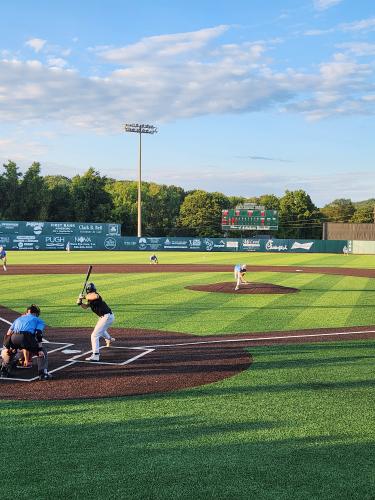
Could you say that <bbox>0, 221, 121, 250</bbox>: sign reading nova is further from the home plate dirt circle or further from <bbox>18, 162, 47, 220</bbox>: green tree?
the home plate dirt circle

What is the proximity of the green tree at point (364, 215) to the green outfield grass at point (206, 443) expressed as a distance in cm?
11982

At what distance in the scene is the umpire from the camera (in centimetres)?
1017

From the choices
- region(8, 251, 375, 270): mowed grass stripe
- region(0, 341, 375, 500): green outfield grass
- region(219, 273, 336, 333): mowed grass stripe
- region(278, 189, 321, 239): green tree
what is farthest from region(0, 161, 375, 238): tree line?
region(0, 341, 375, 500): green outfield grass

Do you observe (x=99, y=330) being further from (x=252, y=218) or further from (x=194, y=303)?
(x=252, y=218)

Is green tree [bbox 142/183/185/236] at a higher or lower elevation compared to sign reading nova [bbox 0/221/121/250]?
higher

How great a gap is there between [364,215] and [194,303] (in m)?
113

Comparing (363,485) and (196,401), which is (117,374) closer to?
(196,401)

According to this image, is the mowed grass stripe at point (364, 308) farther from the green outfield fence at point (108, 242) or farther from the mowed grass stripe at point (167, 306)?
the green outfield fence at point (108, 242)

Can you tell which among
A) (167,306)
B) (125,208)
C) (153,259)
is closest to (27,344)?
(167,306)

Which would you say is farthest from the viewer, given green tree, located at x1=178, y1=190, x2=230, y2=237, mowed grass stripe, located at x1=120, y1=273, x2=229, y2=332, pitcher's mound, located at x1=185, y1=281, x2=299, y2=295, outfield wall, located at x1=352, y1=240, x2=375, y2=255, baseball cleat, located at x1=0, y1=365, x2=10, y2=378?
green tree, located at x1=178, y1=190, x2=230, y2=237

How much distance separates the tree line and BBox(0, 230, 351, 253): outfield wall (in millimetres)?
25353

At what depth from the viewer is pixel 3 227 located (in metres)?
68.0

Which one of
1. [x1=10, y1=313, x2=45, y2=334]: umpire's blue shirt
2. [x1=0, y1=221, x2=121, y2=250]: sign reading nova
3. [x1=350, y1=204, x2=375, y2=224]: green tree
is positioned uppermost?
[x1=350, y1=204, x2=375, y2=224]: green tree

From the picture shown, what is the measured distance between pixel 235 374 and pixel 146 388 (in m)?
2.00
